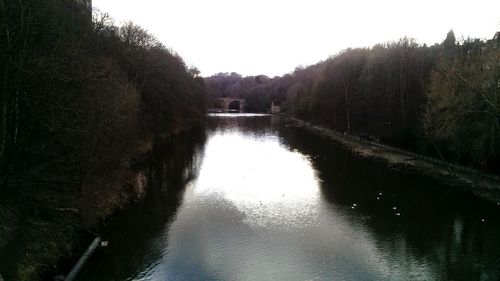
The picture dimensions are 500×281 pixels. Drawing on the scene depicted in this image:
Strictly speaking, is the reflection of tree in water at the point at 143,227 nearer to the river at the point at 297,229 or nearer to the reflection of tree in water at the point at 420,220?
the river at the point at 297,229

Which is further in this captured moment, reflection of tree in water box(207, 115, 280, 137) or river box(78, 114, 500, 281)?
reflection of tree in water box(207, 115, 280, 137)

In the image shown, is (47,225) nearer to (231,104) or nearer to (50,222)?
(50,222)

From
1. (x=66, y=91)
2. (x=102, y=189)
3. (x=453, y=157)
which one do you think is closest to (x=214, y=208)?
(x=102, y=189)

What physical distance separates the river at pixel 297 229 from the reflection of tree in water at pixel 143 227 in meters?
0.06

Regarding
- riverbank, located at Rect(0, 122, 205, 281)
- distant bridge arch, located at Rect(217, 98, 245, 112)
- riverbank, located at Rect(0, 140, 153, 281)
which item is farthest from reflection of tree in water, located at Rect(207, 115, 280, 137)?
distant bridge arch, located at Rect(217, 98, 245, 112)

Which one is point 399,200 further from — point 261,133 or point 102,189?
point 261,133

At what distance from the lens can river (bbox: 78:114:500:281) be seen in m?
17.8

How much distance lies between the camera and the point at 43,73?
42.1 feet

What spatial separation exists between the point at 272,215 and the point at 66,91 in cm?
1425

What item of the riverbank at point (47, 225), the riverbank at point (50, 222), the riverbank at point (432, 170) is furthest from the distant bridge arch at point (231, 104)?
the riverbank at point (47, 225)

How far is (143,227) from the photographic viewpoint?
22.3 metres

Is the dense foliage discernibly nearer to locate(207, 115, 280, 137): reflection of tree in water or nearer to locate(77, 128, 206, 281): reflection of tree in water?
locate(77, 128, 206, 281): reflection of tree in water

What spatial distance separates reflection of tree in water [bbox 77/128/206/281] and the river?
0.06 meters

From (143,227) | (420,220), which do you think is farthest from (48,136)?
(420,220)
